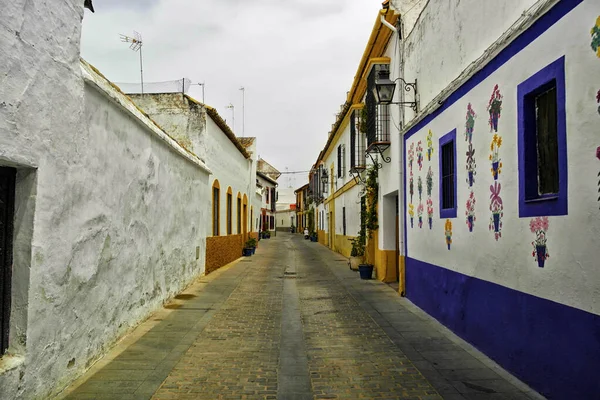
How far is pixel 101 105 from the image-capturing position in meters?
5.16

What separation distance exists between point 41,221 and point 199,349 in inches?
106

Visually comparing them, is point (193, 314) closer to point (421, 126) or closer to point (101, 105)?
point (101, 105)

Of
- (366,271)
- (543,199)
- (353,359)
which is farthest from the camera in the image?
(366,271)

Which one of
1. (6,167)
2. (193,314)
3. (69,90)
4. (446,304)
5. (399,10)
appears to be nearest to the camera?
(6,167)

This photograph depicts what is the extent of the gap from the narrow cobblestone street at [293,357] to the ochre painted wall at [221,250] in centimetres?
414

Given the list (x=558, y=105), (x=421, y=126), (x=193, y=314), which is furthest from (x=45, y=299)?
(x=421, y=126)

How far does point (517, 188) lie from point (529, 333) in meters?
1.40

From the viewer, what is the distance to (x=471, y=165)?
19.0 feet

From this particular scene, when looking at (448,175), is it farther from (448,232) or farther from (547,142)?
(547,142)

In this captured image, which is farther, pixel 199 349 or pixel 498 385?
pixel 199 349

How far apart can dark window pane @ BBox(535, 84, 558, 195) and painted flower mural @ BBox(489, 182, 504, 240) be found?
651mm

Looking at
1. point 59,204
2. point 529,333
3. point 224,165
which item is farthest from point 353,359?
point 224,165

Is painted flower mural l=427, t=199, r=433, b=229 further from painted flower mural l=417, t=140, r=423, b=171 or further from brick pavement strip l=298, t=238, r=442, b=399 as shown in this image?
brick pavement strip l=298, t=238, r=442, b=399

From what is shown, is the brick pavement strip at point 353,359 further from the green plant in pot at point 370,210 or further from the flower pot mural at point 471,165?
the green plant in pot at point 370,210
